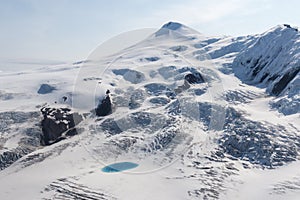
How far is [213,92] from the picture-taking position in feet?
327

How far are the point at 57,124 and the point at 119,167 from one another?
102 feet

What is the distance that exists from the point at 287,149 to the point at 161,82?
59.2m

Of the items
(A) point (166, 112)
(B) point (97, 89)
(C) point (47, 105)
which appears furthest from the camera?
(B) point (97, 89)

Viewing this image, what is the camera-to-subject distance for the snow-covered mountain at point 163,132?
59.5 m

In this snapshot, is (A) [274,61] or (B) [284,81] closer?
(B) [284,81]

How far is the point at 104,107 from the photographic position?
102 m

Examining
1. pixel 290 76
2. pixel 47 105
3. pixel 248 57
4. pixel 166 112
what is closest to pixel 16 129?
pixel 47 105

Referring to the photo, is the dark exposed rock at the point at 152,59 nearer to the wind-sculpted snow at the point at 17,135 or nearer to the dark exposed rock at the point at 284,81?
the dark exposed rock at the point at 284,81

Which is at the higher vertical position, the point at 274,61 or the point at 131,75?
the point at 274,61

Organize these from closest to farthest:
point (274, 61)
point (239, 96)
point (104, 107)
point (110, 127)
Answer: point (110, 127), point (239, 96), point (104, 107), point (274, 61)

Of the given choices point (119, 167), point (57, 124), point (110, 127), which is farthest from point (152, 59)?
point (119, 167)

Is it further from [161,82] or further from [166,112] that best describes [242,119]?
[161,82]

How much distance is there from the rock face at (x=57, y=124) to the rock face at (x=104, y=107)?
6027 millimetres

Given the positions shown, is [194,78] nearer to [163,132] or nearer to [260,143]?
[163,132]
